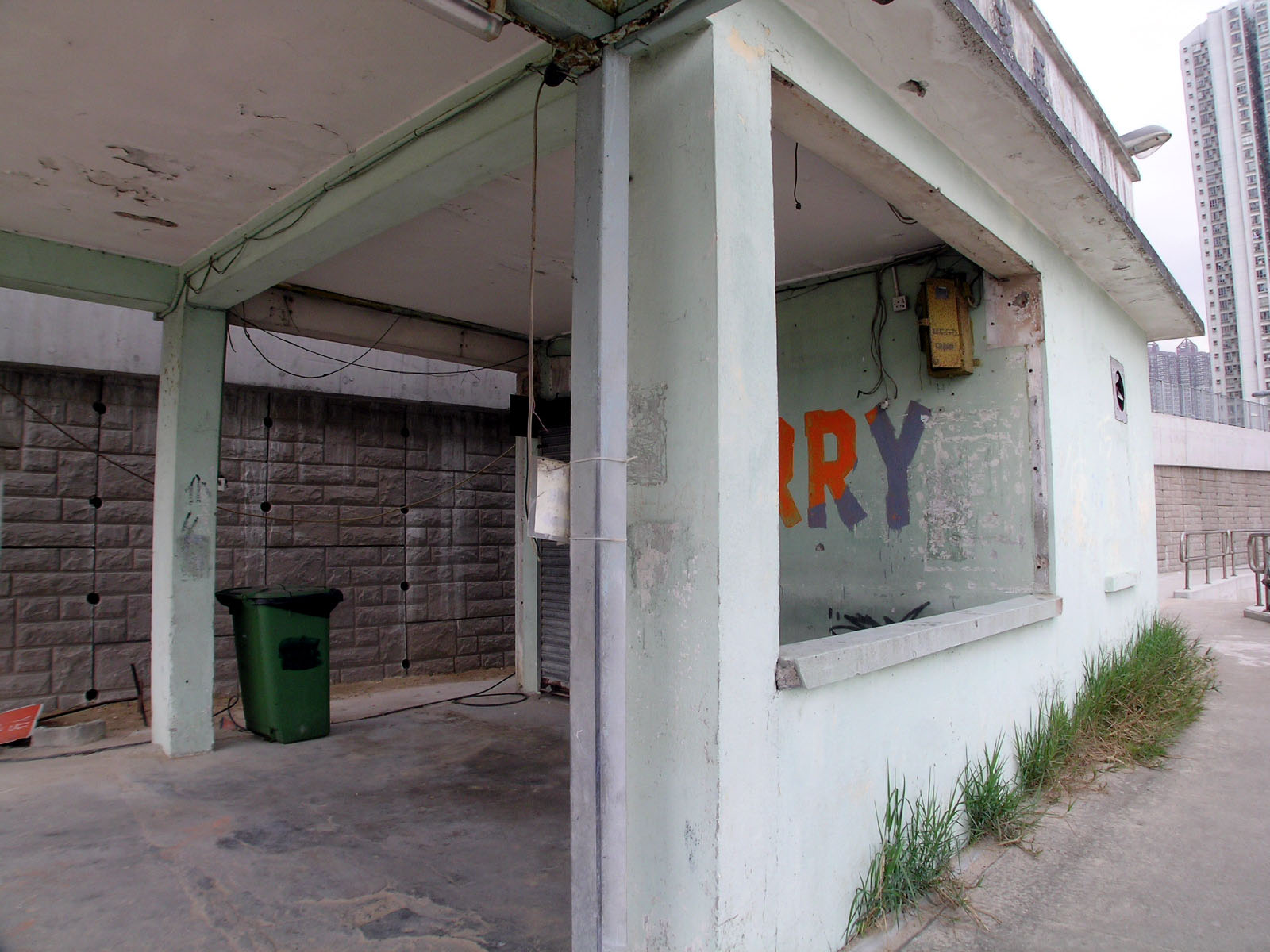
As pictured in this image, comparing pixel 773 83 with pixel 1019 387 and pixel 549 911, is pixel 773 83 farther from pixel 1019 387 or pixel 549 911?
pixel 549 911

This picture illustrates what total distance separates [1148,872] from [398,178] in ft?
13.8

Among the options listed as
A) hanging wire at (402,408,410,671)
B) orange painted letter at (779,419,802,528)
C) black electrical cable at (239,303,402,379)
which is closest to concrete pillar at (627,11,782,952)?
orange painted letter at (779,419,802,528)

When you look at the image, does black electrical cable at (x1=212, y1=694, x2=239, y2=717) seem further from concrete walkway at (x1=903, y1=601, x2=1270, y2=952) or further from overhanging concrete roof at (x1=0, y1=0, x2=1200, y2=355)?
concrete walkway at (x1=903, y1=601, x2=1270, y2=952)

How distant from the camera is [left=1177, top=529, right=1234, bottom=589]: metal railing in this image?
40.5 feet

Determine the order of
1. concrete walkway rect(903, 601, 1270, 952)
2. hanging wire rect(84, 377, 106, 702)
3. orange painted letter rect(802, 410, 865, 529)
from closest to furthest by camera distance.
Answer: concrete walkway rect(903, 601, 1270, 952) → orange painted letter rect(802, 410, 865, 529) → hanging wire rect(84, 377, 106, 702)

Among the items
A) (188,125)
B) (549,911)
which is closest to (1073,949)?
(549,911)

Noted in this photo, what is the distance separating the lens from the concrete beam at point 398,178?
105 inches

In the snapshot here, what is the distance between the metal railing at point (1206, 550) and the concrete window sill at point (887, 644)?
36.1 ft

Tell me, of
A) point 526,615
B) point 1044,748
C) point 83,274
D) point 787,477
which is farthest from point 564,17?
point 526,615

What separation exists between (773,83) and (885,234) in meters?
2.13

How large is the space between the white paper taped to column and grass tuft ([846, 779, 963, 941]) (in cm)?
160

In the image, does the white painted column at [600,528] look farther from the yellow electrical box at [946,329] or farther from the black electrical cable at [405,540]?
the black electrical cable at [405,540]

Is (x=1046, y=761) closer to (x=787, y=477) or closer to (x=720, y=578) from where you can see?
(x=787, y=477)

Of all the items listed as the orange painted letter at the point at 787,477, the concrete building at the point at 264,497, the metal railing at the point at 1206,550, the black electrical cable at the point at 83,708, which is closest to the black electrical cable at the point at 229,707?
the concrete building at the point at 264,497
